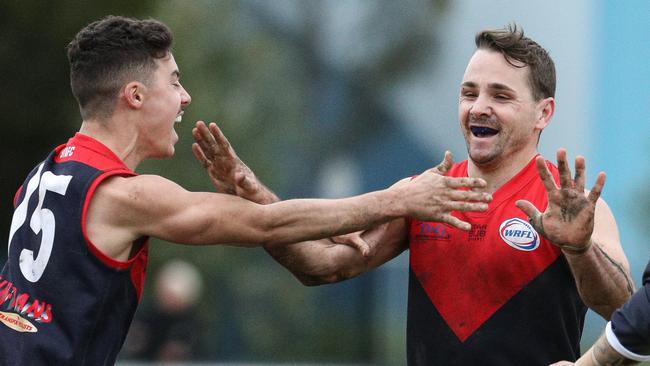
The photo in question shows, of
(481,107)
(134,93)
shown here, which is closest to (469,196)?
(481,107)

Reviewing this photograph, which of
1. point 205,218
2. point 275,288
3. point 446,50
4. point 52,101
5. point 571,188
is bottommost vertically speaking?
point 275,288

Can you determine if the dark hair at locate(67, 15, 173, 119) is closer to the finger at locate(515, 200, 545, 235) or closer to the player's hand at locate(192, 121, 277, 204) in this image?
the player's hand at locate(192, 121, 277, 204)

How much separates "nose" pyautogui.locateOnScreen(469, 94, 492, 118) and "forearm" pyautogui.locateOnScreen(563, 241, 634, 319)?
876mm

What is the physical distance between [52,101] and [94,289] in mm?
10227

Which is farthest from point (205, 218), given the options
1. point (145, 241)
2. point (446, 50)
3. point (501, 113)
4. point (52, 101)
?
point (446, 50)

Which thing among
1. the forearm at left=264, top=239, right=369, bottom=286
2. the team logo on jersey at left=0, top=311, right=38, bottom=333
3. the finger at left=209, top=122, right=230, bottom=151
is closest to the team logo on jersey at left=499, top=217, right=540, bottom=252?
the forearm at left=264, top=239, right=369, bottom=286

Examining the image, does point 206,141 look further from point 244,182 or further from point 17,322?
point 17,322

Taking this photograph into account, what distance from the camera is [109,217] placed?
5.21 meters

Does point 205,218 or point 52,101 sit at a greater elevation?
point 205,218

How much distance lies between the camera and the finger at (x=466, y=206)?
523cm

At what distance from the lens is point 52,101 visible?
14961 mm

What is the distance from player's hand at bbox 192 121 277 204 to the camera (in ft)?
18.2

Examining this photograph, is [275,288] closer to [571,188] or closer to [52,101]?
[52,101]

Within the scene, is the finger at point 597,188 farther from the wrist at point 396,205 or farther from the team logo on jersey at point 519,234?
the wrist at point 396,205
